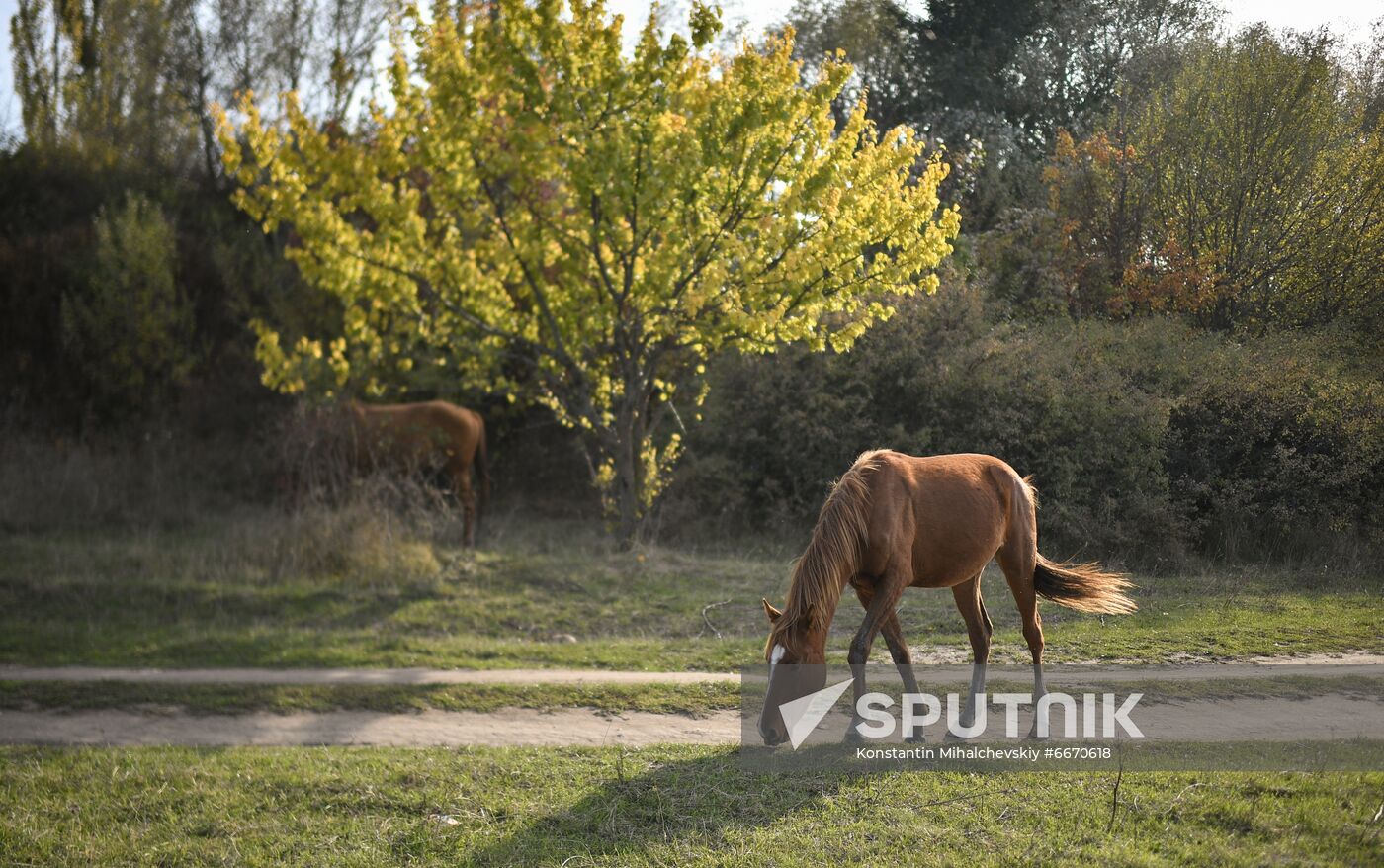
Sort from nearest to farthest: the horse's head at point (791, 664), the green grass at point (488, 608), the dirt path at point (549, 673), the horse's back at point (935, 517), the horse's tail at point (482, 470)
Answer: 1. the horse's head at point (791, 664)
2. the horse's back at point (935, 517)
3. the dirt path at point (549, 673)
4. the green grass at point (488, 608)
5. the horse's tail at point (482, 470)

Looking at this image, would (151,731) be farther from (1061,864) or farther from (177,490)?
(177,490)

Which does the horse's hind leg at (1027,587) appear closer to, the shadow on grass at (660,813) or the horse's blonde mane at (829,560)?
the horse's blonde mane at (829,560)

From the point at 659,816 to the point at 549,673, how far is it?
3785 mm

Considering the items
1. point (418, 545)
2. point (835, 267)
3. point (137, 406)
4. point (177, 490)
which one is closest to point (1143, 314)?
point (835, 267)

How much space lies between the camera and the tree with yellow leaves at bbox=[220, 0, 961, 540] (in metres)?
11.8

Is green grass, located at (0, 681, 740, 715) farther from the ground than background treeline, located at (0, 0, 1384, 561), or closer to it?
closer to it

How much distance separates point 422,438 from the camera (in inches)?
614

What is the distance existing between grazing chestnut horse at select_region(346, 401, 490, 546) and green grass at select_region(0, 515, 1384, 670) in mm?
1488

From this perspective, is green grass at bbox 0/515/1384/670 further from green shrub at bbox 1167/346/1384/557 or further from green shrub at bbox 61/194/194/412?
green shrub at bbox 61/194/194/412

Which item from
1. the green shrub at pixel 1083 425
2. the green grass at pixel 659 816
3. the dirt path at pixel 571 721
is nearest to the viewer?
the green grass at pixel 659 816

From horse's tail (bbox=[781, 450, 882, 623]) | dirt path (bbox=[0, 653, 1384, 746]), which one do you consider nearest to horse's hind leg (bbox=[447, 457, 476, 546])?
dirt path (bbox=[0, 653, 1384, 746])

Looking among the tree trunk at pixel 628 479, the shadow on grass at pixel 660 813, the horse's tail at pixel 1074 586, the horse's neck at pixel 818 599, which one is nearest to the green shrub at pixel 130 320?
the tree trunk at pixel 628 479

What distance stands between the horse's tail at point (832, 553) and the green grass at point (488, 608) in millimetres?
3056

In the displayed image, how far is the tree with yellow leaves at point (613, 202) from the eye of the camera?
38.8 feet
